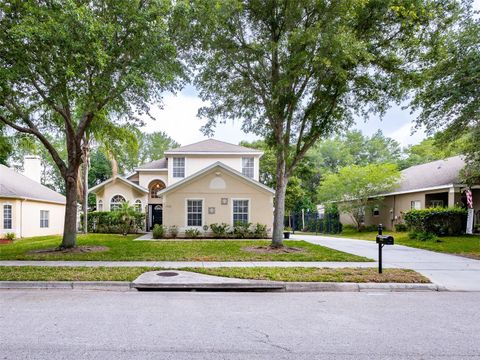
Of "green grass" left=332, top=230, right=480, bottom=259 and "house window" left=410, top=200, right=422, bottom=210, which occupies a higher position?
"house window" left=410, top=200, right=422, bottom=210

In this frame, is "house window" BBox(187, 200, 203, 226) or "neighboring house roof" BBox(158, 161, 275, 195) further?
"house window" BBox(187, 200, 203, 226)

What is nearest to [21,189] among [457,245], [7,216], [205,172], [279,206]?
[7,216]

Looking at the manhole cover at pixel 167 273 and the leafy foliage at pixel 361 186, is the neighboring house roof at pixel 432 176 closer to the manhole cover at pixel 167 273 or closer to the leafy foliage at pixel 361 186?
the leafy foliage at pixel 361 186

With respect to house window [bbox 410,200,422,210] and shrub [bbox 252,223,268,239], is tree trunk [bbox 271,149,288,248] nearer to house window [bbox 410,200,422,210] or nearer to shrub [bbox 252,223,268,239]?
shrub [bbox 252,223,268,239]

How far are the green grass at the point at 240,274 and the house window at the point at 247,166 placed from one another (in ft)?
50.3

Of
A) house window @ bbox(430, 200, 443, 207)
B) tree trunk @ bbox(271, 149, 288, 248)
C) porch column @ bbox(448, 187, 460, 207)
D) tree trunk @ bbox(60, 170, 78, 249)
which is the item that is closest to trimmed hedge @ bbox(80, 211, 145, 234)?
tree trunk @ bbox(60, 170, 78, 249)

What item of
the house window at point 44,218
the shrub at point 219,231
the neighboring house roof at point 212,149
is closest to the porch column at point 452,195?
the neighboring house roof at point 212,149

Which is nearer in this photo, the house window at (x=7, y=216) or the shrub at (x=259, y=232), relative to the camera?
the shrub at (x=259, y=232)

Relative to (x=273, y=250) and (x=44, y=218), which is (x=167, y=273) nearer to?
(x=273, y=250)

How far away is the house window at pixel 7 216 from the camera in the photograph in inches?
770

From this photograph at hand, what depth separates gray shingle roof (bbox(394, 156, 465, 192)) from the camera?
2038 cm

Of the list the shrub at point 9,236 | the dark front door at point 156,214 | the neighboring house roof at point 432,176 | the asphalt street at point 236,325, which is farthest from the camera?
the dark front door at point 156,214

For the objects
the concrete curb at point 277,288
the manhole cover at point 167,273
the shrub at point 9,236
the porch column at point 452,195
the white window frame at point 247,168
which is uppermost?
the white window frame at point 247,168

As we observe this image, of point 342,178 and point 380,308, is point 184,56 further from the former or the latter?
point 342,178
